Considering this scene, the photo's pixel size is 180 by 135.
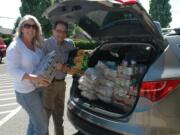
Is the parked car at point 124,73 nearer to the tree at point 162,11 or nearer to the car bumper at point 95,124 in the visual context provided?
the car bumper at point 95,124

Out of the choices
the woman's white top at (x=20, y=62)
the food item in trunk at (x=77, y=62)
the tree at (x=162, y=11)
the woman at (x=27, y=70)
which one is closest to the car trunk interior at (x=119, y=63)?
the food item in trunk at (x=77, y=62)

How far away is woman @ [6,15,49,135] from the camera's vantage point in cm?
480

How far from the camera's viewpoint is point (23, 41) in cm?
503

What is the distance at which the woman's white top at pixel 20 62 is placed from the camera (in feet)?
15.8

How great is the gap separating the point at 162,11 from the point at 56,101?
5226 centimetres

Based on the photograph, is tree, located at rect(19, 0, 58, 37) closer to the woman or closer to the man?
the man

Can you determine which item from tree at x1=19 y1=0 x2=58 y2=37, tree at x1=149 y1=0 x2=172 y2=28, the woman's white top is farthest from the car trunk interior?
tree at x1=149 y1=0 x2=172 y2=28

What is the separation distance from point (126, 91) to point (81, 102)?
2.51ft

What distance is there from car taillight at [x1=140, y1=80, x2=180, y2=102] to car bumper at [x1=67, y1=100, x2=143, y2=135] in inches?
13.5

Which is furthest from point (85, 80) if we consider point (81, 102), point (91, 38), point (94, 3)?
point (94, 3)

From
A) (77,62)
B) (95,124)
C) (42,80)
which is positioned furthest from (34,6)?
(95,124)

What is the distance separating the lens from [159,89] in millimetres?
4203

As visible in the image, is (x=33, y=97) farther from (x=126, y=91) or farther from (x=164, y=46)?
(x=164, y=46)

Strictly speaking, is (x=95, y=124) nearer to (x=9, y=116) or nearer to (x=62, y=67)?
(x=62, y=67)
